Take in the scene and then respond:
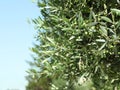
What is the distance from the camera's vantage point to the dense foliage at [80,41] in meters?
10.7

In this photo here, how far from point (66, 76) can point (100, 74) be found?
1279mm

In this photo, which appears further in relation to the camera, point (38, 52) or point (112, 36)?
point (38, 52)

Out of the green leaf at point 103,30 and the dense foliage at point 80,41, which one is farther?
→ the dense foliage at point 80,41

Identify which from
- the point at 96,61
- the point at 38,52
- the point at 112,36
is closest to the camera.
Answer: the point at 112,36

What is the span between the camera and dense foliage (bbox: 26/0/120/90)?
35.0ft

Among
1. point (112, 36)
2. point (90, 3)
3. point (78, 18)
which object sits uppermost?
point (90, 3)

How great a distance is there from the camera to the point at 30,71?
1340cm

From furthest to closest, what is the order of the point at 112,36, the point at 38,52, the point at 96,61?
the point at 38,52
the point at 96,61
the point at 112,36

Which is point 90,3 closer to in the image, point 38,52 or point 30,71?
point 38,52

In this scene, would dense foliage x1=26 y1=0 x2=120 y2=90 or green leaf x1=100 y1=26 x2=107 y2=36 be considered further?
dense foliage x1=26 y1=0 x2=120 y2=90

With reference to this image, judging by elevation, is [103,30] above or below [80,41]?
below

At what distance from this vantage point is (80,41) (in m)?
11.2

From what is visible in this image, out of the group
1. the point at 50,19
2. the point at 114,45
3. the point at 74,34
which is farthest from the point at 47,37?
the point at 114,45

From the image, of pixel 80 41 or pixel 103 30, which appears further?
pixel 80 41
